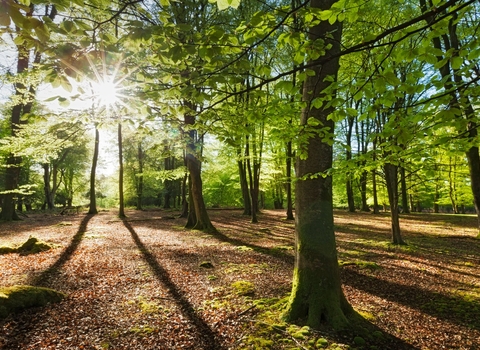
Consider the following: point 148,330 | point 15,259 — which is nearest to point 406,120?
point 148,330

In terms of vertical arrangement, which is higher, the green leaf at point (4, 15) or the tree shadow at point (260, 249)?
the green leaf at point (4, 15)

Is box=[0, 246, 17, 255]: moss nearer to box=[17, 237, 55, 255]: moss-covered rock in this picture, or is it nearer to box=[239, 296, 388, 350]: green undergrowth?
box=[17, 237, 55, 255]: moss-covered rock

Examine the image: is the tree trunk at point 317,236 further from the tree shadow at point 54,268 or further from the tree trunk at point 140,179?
the tree trunk at point 140,179

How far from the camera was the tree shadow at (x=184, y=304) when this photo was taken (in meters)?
3.81

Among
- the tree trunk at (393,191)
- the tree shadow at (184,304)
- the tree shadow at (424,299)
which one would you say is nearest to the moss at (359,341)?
the tree shadow at (184,304)

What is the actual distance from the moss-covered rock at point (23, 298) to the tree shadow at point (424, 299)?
5.96m

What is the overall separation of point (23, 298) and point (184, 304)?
2651mm

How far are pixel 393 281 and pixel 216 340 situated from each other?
4.62 meters

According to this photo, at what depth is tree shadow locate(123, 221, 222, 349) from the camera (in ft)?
12.5

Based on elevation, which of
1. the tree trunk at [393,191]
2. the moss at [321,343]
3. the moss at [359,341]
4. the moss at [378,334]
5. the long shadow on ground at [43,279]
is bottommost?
the moss at [378,334]


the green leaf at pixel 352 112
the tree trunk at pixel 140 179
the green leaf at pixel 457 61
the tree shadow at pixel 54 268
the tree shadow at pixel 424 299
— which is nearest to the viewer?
the green leaf at pixel 457 61

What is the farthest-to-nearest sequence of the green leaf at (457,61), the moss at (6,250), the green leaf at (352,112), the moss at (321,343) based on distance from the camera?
the moss at (6,250)
the moss at (321,343)
the green leaf at (352,112)
the green leaf at (457,61)

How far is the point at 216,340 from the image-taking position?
3814mm

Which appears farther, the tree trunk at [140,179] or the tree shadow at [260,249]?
the tree trunk at [140,179]
